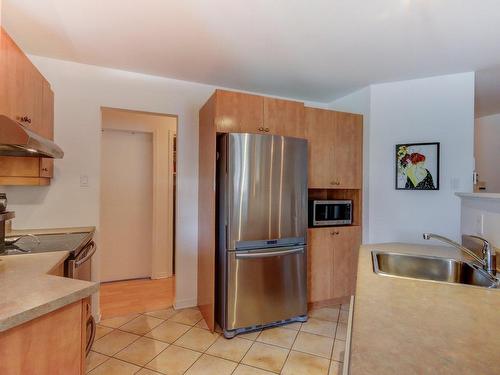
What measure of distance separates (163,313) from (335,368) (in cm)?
166

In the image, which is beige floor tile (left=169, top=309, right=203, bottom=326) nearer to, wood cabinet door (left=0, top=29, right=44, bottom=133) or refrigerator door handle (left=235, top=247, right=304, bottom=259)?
refrigerator door handle (left=235, top=247, right=304, bottom=259)

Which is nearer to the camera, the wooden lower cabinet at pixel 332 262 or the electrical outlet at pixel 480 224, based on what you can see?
the electrical outlet at pixel 480 224

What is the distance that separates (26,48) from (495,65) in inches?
160

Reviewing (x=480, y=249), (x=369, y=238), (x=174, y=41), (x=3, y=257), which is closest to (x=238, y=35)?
(x=174, y=41)

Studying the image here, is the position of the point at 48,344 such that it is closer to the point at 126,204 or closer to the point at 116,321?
the point at 116,321

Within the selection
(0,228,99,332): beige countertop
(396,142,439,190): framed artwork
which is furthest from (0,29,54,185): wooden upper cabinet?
(396,142,439,190): framed artwork

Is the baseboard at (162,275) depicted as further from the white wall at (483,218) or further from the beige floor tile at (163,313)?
the white wall at (483,218)

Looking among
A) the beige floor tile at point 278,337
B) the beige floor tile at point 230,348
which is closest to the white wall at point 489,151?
the beige floor tile at point 278,337

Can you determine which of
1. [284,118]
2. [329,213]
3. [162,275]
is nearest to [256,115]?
[284,118]

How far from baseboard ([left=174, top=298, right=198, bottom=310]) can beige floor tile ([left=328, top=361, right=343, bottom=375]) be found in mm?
1483

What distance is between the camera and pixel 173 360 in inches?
75.9

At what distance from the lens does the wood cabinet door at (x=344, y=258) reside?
281cm

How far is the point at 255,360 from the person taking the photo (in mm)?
1938

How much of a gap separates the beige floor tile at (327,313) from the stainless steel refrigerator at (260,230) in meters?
0.28
